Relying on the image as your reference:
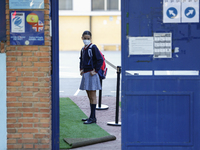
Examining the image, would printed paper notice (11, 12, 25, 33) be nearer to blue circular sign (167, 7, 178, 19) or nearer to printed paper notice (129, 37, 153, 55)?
printed paper notice (129, 37, 153, 55)

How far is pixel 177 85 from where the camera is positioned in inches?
187

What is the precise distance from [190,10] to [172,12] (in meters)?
0.25

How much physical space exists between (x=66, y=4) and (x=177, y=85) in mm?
40582

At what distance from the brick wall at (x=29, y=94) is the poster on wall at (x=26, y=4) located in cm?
7

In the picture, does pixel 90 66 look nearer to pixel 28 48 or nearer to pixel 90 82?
pixel 90 82

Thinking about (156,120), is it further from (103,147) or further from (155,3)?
(155,3)

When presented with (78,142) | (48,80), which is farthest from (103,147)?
(48,80)

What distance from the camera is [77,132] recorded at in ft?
21.1

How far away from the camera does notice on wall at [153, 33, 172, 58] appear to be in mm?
4695

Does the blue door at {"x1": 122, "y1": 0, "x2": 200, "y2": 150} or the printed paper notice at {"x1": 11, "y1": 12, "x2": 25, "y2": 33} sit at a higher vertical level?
the printed paper notice at {"x1": 11, "y1": 12, "x2": 25, "y2": 33}

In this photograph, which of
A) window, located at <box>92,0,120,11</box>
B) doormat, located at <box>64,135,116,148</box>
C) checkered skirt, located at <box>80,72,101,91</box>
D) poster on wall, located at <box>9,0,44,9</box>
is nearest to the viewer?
poster on wall, located at <box>9,0,44,9</box>

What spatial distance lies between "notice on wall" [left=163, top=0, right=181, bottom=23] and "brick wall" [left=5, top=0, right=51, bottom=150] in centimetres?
163

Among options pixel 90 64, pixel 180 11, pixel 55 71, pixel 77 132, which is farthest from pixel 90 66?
pixel 180 11

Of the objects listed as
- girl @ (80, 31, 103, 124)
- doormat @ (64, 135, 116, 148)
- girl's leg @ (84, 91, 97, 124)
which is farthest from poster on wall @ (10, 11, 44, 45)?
girl's leg @ (84, 91, 97, 124)
